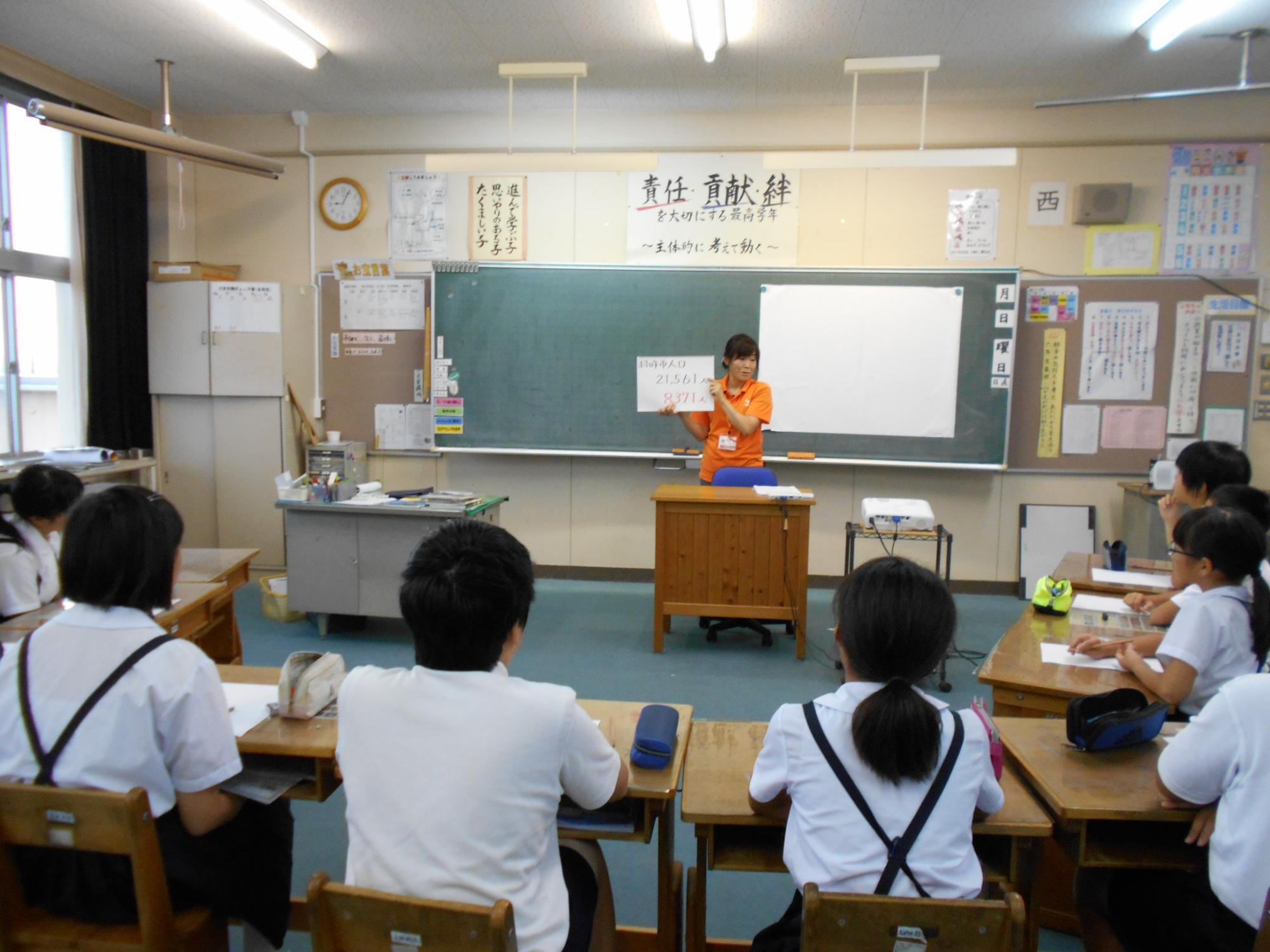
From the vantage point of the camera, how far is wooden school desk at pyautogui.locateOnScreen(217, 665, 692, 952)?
146cm

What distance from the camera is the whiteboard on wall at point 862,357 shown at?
4.96 m

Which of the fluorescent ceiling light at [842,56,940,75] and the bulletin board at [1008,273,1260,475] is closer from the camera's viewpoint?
the fluorescent ceiling light at [842,56,940,75]

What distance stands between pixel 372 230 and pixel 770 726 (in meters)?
4.99

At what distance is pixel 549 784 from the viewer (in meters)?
1.17

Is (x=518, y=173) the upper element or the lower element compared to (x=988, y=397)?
upper

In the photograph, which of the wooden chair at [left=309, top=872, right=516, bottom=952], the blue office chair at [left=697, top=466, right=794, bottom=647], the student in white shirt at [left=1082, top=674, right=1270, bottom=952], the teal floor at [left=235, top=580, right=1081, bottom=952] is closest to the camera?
the wooden chair at [left=309, top=872, right=516, bottom=952]

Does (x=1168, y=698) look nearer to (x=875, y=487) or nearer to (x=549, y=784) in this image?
(x=549, y=784)

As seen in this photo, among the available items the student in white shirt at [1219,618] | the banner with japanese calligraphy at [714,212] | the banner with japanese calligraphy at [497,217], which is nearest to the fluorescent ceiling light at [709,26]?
the banner with japanese calligraphy at [714,212]

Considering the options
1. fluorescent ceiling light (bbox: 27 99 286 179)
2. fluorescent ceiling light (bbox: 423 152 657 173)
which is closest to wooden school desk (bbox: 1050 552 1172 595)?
fluorescent ceiling light (bbox: 423 152 657 173)

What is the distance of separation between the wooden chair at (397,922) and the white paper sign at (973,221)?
16.1ft

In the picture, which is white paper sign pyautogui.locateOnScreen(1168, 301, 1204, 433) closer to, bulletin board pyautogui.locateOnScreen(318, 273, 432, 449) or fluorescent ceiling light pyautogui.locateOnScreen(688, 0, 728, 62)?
fluorescent ceiling light pyautogui.locateOnScreen(688, 0, 728, 62)

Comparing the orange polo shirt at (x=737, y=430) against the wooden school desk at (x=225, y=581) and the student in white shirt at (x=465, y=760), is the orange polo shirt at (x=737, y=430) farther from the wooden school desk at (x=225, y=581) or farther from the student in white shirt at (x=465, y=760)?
the student in white shirt at (x=465, y=760)

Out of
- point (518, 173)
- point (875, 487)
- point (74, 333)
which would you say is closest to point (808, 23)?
point (518, 173)

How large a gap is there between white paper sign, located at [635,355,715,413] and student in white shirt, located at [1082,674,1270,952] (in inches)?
121
